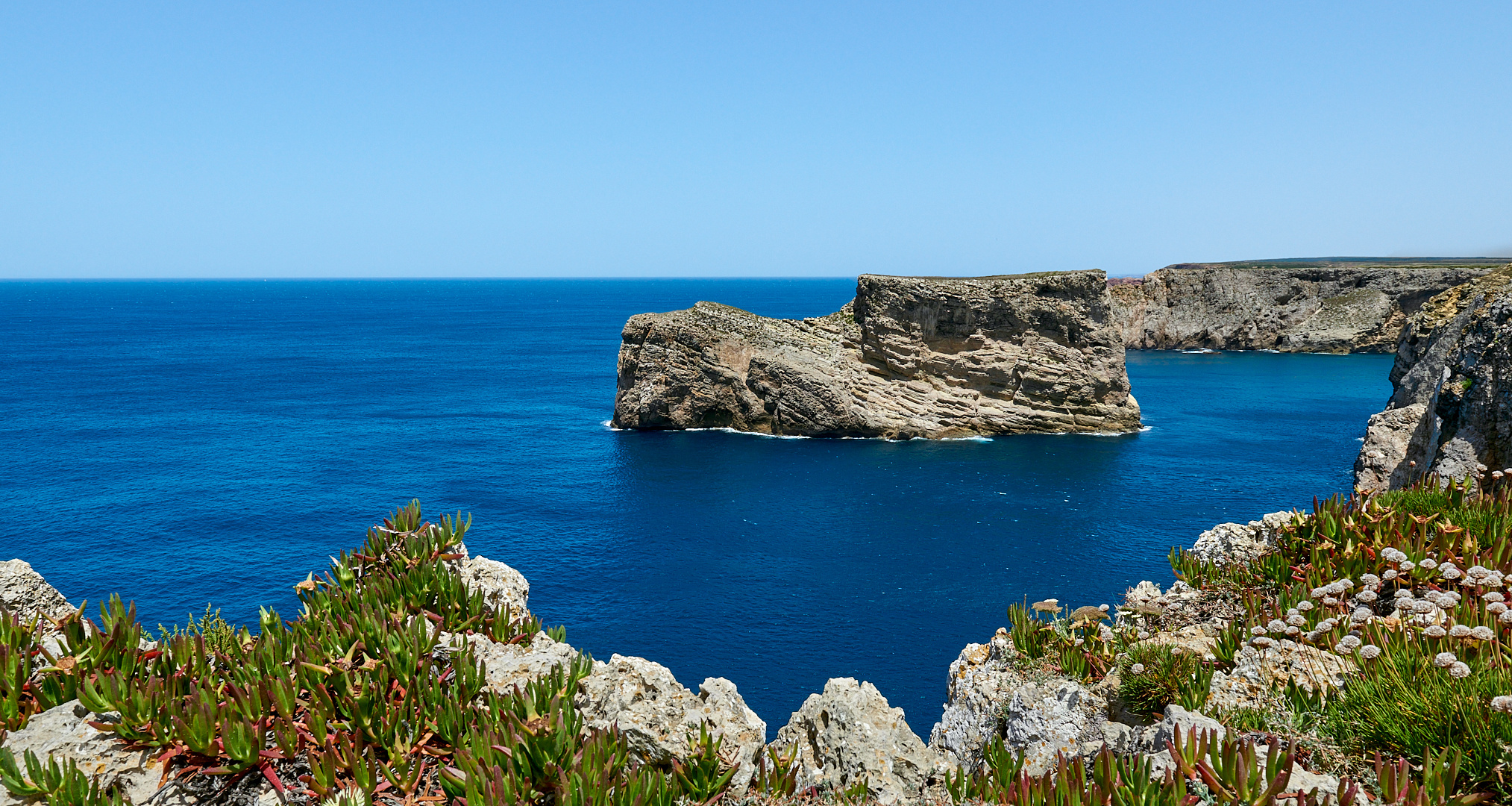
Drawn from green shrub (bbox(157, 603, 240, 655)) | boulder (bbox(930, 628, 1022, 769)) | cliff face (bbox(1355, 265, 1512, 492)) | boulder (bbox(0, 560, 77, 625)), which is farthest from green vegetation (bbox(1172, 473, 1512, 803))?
boulder (bbox(0, 560, 77, 625))

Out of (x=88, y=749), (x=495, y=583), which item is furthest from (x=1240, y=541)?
(x=88, y=749)

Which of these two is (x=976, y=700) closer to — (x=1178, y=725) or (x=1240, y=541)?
(x=1178, y=725)

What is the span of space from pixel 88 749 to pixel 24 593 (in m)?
4.69

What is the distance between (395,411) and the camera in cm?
9188

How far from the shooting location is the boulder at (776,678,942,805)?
11.5 m

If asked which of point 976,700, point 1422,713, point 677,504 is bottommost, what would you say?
point 677,504

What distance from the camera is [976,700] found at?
14453 millimetres

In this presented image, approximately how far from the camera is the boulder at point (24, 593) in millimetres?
11422

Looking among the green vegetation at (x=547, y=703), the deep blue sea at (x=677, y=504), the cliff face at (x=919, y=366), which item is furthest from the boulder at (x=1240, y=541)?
the cliff face at (x=919, y=366)

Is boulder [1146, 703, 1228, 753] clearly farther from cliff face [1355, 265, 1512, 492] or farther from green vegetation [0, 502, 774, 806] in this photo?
cliff face [1355, 265, 1512, 492]

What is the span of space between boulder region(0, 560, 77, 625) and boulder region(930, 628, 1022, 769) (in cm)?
1229

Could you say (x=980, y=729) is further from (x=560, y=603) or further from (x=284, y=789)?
(x=560, y=603)

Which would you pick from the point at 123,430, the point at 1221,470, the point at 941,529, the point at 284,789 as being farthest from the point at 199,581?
the point at 1221,470

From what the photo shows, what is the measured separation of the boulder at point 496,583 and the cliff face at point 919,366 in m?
64.6
